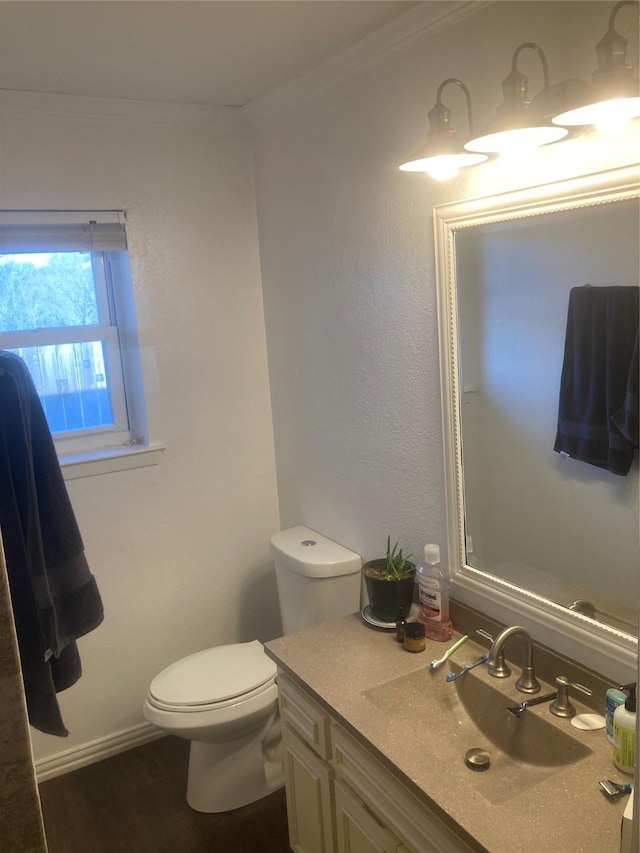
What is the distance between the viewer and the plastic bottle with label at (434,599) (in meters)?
1.90

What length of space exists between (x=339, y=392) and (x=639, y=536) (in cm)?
111

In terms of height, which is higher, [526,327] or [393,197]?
[393,197]

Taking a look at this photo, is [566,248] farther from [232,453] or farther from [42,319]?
[42,319]

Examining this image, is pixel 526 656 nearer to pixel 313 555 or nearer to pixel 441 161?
pixel 313 555

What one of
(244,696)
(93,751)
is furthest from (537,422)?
(93,751)

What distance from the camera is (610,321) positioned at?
1.44 metres

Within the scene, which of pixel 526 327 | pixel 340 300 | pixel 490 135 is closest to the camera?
pixel 490 135

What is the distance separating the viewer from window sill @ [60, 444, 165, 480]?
2.44 m

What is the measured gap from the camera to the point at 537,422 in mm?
1642

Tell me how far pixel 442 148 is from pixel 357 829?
155 cm

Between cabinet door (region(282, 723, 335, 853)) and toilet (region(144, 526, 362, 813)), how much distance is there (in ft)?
0.94

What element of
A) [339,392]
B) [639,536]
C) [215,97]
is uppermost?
[215,97]

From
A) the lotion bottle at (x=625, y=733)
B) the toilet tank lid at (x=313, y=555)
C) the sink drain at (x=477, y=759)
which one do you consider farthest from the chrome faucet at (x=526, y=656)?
the toilet tank lid at (x=313, y=555)

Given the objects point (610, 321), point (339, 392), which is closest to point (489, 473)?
point (610, 321)
